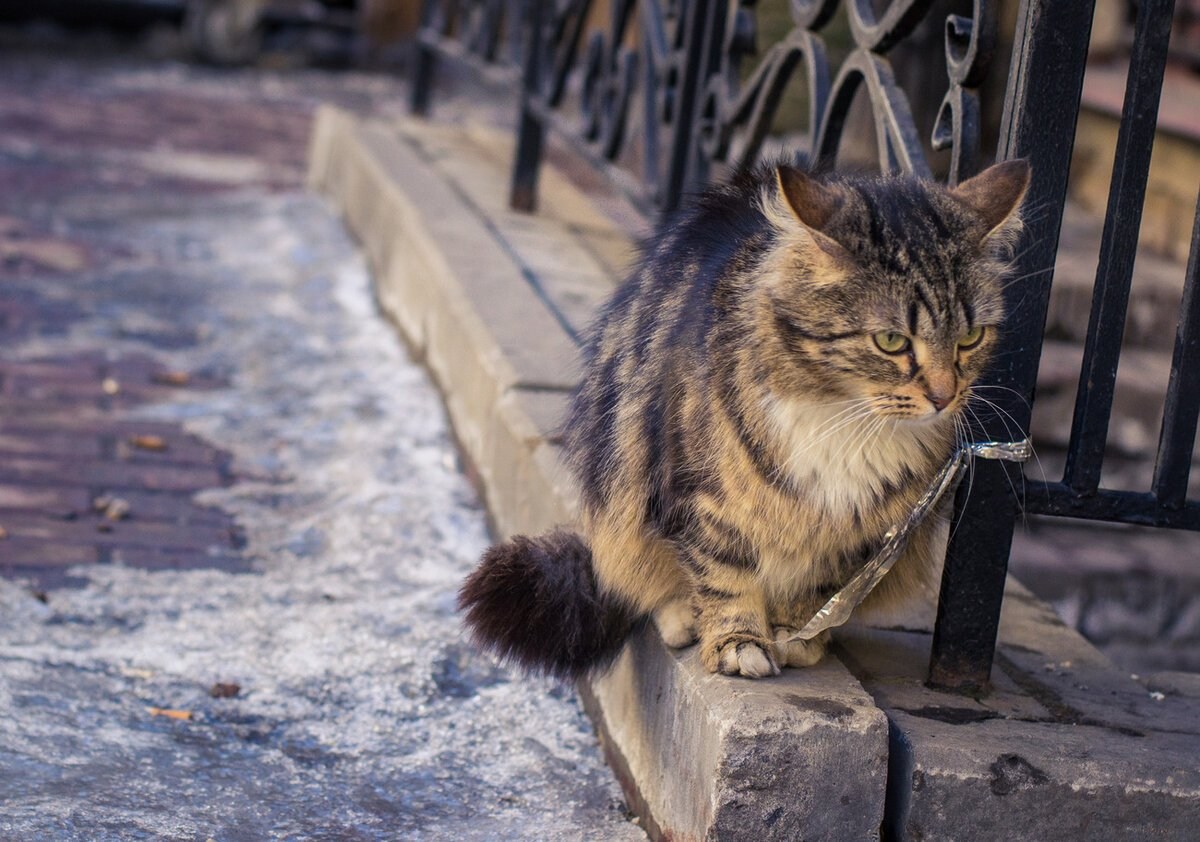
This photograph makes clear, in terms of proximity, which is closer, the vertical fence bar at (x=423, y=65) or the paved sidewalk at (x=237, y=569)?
the paved sidewalk at (x=237, y=569)

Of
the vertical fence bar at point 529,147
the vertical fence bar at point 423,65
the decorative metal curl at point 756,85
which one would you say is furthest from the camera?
the vertical fence bar at point 423,65

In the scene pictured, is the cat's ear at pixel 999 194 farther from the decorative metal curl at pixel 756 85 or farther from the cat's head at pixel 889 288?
the decorative metal curl at pixel 756 85

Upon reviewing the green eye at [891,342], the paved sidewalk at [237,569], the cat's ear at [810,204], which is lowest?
the paved sidewalk at [237,569]

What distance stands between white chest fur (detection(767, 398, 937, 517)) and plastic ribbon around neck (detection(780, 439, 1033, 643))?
67mm

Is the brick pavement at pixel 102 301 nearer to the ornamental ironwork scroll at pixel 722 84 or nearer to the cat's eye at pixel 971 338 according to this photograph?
the ornamental ironwork scroll at pixel 722 84

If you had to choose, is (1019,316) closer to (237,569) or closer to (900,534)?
(900,534)

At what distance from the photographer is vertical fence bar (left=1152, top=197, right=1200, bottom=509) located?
7.54 ft

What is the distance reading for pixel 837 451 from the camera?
86.9 inches

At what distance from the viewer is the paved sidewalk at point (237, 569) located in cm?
251

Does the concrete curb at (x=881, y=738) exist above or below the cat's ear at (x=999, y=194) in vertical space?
below

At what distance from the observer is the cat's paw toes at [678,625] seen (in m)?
2.46

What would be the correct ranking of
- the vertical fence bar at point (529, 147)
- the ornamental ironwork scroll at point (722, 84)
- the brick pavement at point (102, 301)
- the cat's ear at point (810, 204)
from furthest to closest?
1. the vertical fence bar at point (529, 147)
2. the brick pavement at point (102, 301)
3. the ornamental ironwork scroll at point (722, 84)
4. the cat's ear at point (810, 204)

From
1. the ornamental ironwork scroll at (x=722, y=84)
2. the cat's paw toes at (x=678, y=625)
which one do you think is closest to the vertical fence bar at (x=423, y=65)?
the ornamental ironwork scroll at (x=722, y=84)

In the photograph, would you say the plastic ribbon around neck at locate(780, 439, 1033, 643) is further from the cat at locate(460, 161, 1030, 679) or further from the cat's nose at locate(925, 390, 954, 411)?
the cat's nose at locate(925, 390, 954, 411)
